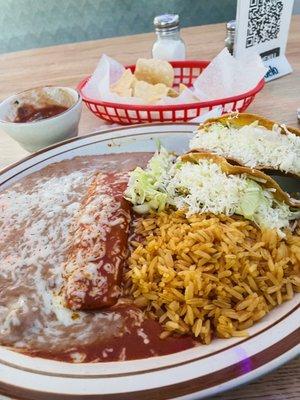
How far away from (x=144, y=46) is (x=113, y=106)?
54.6 inches

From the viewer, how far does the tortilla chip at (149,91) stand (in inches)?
80.6

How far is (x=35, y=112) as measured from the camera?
202cm

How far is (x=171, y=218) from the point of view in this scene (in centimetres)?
137

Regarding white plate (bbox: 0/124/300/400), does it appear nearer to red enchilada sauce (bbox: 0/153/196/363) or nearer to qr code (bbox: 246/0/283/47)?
red enchilada sauce (bbox: 0/153/196/363)

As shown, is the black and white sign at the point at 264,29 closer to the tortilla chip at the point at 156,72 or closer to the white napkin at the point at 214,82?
the white napkin at the point at 214,82

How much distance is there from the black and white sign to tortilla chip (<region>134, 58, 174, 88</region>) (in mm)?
389

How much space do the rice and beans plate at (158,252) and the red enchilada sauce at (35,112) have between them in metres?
0.56

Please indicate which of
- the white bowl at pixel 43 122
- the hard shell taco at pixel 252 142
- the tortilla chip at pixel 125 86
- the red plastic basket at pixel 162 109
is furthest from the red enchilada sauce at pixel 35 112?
the hard shell taco at pixel 252 142

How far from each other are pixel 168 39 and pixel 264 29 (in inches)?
22.3

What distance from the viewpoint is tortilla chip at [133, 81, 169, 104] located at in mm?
2047

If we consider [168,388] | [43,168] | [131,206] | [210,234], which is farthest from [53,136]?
[168,388]

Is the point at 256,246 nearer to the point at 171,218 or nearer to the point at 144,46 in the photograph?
the point at 171,218

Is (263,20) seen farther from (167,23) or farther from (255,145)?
(255,145)

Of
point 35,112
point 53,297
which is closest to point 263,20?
point 35,112
